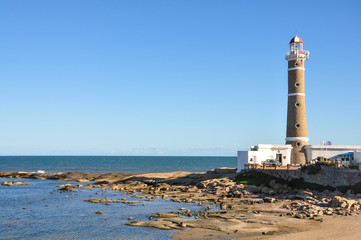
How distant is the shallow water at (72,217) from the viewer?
2828cm

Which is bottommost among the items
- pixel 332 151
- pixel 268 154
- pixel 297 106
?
pixel 268 154

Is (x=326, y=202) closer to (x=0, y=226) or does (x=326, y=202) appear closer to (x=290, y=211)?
(x=290, y=211)

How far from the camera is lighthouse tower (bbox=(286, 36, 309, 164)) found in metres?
59.0

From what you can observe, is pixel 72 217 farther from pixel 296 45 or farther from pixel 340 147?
pixel 296 45

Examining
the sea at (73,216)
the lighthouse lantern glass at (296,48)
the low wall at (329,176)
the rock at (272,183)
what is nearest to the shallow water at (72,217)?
the sea at (73,216)

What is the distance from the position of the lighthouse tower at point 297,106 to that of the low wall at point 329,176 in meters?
10.2

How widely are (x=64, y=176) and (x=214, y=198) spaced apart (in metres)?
47.8

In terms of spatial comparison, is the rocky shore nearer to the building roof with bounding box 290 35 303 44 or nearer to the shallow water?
the shallow water

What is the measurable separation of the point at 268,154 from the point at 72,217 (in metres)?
33.6

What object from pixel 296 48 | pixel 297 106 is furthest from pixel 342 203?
pixel 296 48

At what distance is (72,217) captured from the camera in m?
35.0

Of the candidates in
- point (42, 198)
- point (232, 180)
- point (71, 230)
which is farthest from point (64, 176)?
point (71, 230)

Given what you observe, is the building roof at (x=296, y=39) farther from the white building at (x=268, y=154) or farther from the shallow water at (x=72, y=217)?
the shallow water at (x=72, y=217)

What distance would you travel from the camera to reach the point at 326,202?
122 ft
